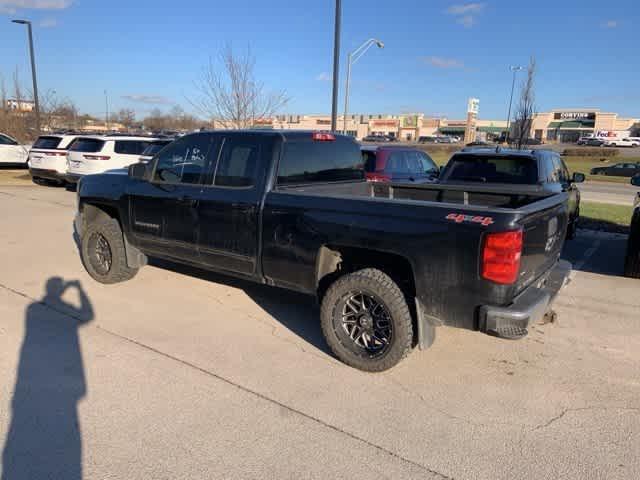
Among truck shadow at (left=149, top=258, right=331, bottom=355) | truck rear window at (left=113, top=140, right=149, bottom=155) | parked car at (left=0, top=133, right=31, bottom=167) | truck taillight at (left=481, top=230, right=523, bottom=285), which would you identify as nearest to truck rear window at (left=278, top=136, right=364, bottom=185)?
truck shadow at (left=149, top=258, right=331, bottom=355)

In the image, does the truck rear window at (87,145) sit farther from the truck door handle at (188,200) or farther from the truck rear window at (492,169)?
the truck rear window at (492,169)

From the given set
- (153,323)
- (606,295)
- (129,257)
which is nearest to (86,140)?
(129,257)

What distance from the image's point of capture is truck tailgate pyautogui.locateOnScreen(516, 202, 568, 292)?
10.6 ft

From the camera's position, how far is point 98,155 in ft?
43.0

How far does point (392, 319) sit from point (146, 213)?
3107mm

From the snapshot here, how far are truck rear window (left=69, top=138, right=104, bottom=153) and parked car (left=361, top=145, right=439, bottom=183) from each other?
322 inches

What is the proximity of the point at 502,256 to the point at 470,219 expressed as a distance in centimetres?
32

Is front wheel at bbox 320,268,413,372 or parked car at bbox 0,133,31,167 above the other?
parked car at bbox 0,133,31,167

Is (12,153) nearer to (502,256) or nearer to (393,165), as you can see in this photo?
(393,165)

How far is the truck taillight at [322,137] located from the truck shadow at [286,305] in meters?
1.83

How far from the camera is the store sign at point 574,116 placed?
92000mm

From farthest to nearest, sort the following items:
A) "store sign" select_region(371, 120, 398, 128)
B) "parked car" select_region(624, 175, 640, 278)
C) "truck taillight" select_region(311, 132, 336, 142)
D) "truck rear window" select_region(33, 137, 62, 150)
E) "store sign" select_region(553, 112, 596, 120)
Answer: "store sign" select_region(371, 120, 398, 128), "store sign" select_region(553, 112, 596, 120), "truck rear window" select_region(33, 137, 62, 150), "parked car" select_region(624, 175, 640, 278), "truck taillight" select_region(311, 132, 336, 142)

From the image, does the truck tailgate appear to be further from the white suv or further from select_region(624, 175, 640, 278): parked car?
the white suv

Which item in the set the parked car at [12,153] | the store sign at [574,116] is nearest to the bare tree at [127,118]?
the parked car at [12,153]
